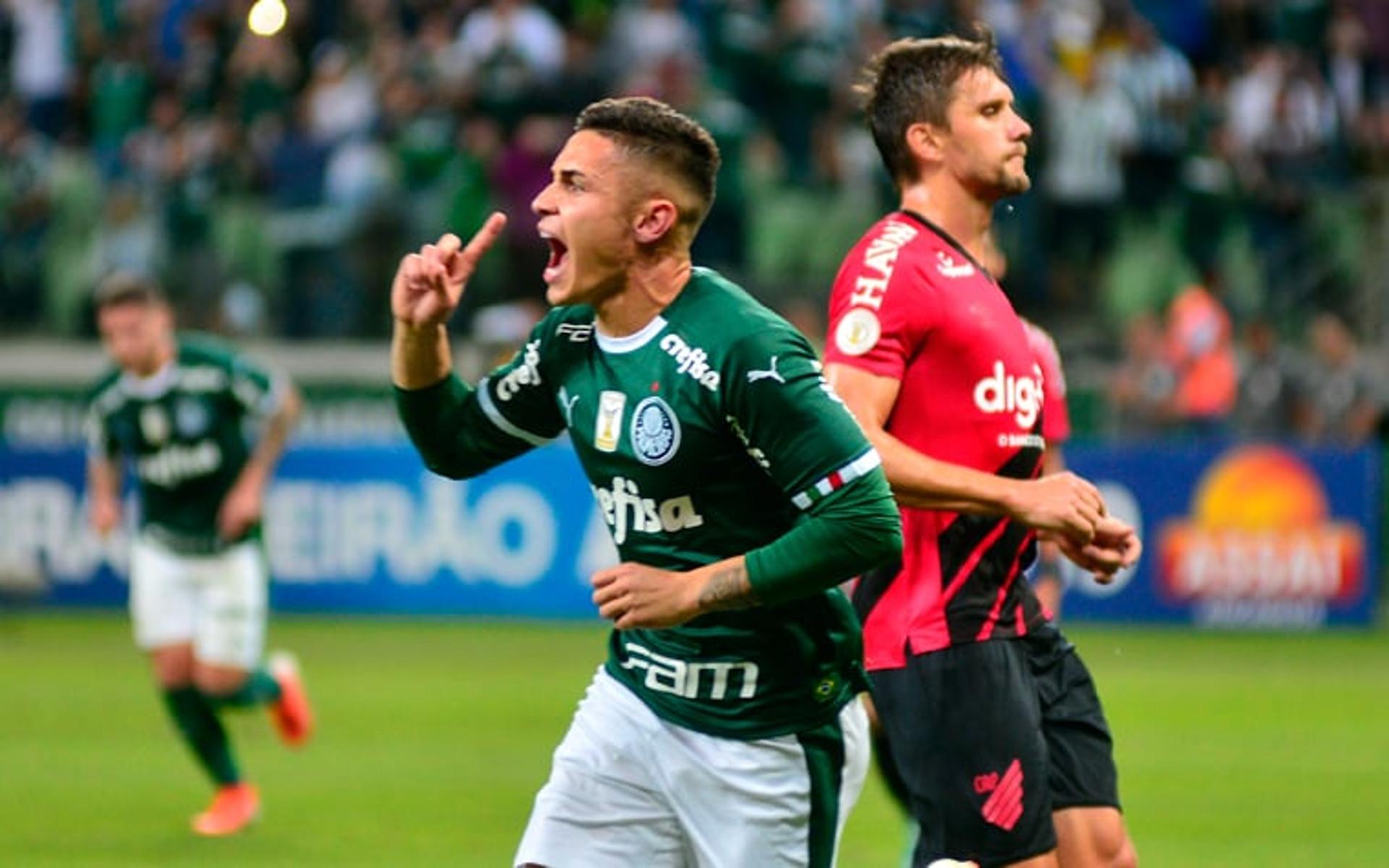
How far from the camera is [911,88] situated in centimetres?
638

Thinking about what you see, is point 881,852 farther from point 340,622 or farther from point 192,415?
point 340,622

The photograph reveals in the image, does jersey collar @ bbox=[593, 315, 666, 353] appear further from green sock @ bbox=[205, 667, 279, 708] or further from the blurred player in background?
green sock @ bbox=[205, 667, 279, 708]

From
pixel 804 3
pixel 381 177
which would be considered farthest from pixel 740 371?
pixel 804 3

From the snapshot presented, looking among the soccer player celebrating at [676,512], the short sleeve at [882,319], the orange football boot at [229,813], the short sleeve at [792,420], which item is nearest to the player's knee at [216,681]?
the orange football boot at [229,813]

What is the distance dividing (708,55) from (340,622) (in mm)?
6414

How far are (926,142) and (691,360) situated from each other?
1323 millimetres

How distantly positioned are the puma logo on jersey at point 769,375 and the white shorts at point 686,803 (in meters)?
0.80

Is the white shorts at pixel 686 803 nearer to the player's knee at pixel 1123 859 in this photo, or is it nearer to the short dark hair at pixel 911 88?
the player's knee at pixel 1123 859

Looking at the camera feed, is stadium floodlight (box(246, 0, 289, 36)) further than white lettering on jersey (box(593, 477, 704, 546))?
No

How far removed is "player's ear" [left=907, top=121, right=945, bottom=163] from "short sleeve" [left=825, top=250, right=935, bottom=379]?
0.36 m

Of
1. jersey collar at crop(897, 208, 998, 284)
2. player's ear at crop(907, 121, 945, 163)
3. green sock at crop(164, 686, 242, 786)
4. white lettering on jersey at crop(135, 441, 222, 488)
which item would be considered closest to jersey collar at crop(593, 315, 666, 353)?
jersey collar at crop(897, 208, 998, 284)

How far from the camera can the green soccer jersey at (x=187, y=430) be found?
11617mm

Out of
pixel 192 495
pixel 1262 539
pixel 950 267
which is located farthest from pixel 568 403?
pixel 1262 539

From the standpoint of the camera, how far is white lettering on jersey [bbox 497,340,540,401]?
5.72 m
